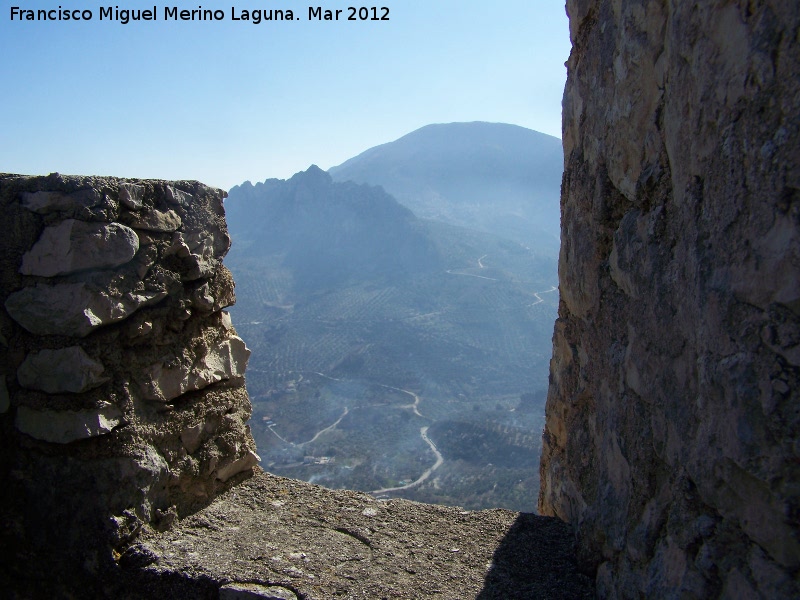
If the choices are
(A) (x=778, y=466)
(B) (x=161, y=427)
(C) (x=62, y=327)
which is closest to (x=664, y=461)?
(A) (x=778, y=466)

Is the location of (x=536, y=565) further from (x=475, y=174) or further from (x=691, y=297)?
(x=475, y=174)

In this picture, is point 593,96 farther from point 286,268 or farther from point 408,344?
point 286,268

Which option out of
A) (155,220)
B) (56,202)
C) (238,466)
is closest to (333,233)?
(238,466)

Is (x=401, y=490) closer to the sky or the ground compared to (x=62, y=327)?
closer to the ground

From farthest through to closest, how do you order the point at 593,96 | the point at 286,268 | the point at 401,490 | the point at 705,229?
the point at 286,268, the point at 401,490, the point at 593,96, the point at 705,229

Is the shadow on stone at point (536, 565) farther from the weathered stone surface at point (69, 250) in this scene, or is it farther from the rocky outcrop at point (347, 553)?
the weathered stone surface at point (69, 250)

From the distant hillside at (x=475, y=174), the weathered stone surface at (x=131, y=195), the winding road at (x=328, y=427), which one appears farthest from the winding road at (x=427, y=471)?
the distant hillside at (x=475, y=174)
